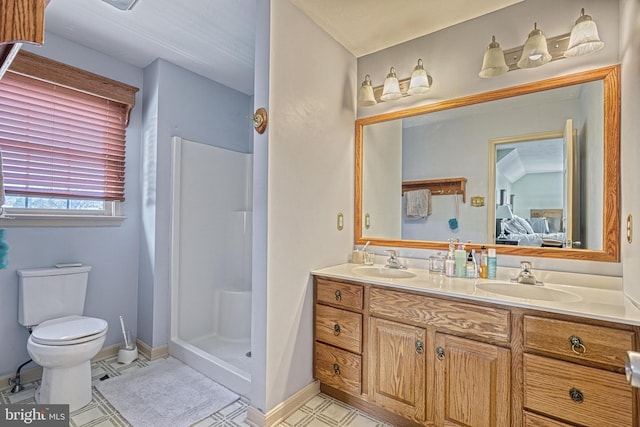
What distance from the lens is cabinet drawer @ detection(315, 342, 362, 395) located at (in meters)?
1.84

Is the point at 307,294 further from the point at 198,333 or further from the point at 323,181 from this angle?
the point at 198,333

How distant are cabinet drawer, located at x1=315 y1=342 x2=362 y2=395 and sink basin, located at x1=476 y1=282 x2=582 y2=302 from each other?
0.83 meters

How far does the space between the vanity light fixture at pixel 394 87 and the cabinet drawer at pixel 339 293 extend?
1.29 metres

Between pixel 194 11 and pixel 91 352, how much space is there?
2189mm

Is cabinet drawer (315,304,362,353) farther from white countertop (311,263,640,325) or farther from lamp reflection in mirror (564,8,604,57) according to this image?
lamp reflection in mirror (564,8,604,57)

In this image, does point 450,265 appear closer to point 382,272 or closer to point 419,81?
point 382,272

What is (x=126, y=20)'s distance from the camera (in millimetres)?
2074

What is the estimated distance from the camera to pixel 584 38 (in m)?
1.49

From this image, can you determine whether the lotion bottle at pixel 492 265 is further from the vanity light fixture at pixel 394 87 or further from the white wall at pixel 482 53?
the vanity light fixture at pixel 394 87

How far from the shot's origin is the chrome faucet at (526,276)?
1.62 metres

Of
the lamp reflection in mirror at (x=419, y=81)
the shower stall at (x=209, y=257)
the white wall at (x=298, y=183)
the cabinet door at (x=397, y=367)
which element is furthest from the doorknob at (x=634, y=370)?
the shower stall at (x=209, y=257)

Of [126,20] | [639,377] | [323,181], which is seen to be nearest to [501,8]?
[323,181]

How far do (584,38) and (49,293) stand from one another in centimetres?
341

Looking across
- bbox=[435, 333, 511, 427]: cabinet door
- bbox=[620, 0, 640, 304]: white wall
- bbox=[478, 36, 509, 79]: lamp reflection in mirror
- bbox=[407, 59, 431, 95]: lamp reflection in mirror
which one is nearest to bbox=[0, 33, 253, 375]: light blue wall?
bbox=[407, 59, 431, 95]: lamp reflection in mirror
